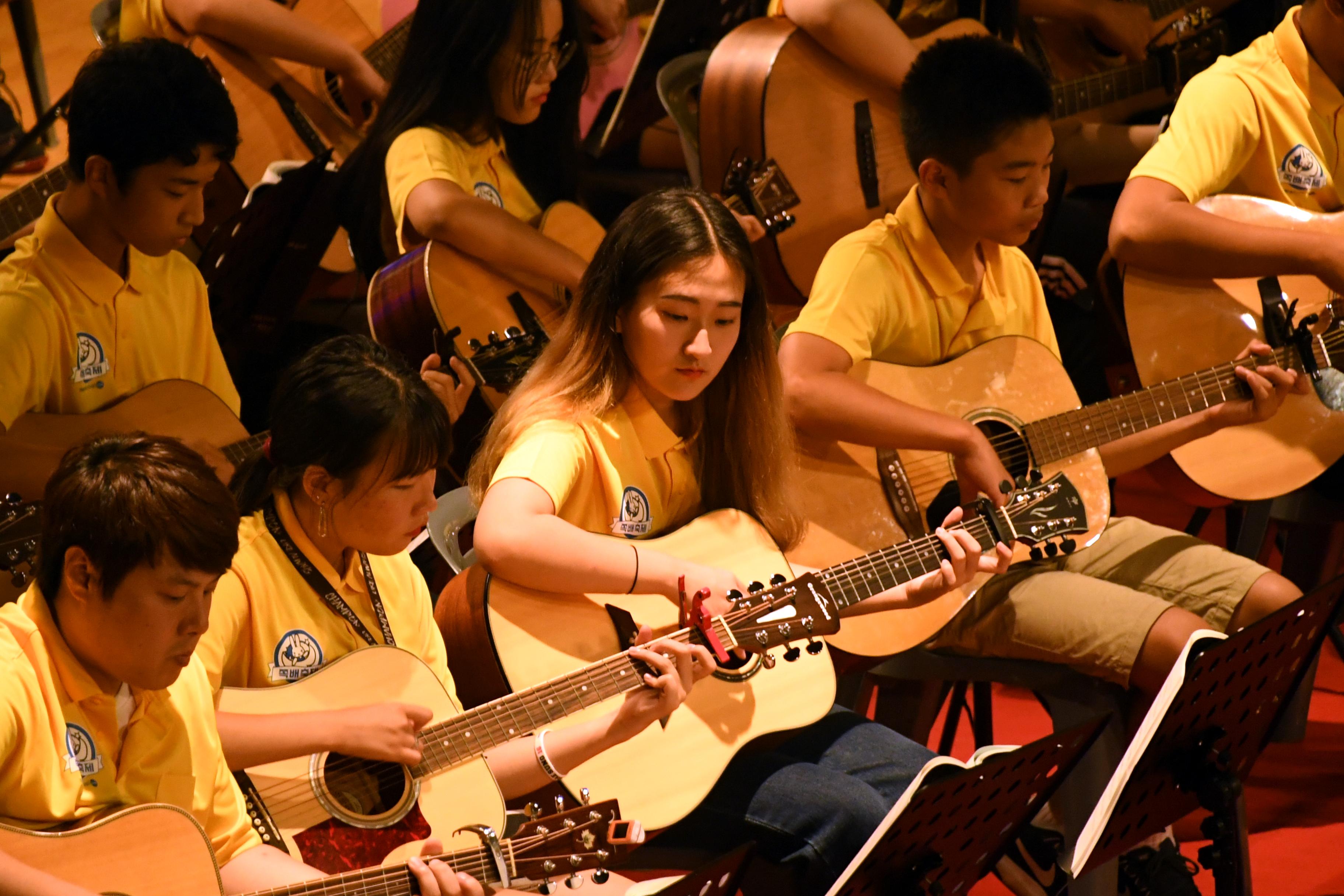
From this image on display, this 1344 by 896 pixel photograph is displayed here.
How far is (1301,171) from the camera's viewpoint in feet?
12.2

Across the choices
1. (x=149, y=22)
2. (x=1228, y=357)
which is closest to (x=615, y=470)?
(x=1228, y=357)

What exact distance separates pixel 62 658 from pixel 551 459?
92cm

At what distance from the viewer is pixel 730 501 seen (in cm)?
284

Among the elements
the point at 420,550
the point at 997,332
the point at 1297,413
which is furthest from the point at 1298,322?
the point at 420,550

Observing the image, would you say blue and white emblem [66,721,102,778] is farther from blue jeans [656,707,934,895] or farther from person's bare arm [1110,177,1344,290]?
person's bare arm [1110,177,1344,290]

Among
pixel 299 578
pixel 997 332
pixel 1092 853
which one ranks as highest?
pixel 997 332

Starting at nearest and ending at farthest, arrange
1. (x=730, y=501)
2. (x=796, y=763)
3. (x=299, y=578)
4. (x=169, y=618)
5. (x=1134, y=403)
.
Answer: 1. (x=169, y=618)
2. (x=299, y=578)
3. (x=796, y=763)
4. (x=730, y=501)
5. (x=1134, y=403)

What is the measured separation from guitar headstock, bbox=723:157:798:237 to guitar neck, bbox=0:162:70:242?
5.22ft

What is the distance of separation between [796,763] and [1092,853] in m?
0.53

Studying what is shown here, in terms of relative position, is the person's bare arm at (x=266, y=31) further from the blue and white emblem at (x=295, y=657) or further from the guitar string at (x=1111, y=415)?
the blue and white emblem at (x=295, y=657)

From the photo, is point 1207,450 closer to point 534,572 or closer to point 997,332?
point 997,332

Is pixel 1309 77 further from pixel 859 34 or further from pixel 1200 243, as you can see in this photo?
pixel 859 34

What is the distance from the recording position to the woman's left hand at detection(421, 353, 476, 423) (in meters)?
3.28

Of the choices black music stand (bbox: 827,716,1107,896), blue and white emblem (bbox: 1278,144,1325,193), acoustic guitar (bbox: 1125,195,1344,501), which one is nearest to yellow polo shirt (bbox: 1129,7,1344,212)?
blue and white emblem (bbox: 1278,144,1325,193)
